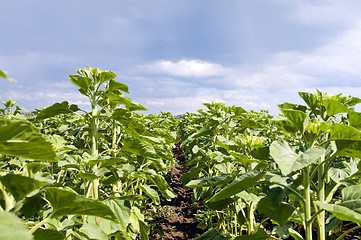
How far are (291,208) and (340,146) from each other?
55 cm

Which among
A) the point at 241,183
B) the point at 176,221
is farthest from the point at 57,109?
the point at 176,221

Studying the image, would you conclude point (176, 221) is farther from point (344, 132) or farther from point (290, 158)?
point (344, 132)

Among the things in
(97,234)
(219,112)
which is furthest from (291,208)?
(219,112)

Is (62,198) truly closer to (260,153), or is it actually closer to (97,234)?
(97,234)

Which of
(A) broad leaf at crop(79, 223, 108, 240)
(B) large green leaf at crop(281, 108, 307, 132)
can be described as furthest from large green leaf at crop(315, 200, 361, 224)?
(A) broad leaf at crop(79, 223, 108, 240)

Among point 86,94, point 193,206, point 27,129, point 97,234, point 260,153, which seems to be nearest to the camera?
point 27,129

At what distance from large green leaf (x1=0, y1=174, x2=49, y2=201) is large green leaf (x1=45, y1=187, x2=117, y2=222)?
0.22 feet

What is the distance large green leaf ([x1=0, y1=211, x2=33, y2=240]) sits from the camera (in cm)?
58

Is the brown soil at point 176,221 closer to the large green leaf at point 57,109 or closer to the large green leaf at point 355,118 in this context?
the large green leaf at point 57,109

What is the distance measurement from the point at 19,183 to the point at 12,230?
23.0 inches

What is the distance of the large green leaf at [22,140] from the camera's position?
0.77 m

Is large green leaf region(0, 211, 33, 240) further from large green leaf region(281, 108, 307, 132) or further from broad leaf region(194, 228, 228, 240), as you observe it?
broad leaf region(194, 228, 228, 240)

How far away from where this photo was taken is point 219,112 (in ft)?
15.4

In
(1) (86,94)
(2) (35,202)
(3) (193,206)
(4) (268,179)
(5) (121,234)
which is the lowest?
(3) (193,206)
